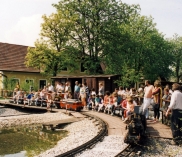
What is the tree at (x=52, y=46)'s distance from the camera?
30812 mm

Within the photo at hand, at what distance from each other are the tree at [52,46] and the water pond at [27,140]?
1582cm

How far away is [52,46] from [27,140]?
20.1 m

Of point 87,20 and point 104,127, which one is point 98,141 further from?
point 87,20

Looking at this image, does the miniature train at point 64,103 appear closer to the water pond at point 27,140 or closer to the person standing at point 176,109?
the water pond at point 27,140

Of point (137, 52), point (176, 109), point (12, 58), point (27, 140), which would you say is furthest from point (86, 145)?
point (12, 58)

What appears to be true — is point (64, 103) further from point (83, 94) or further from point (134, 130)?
point (134, 130)

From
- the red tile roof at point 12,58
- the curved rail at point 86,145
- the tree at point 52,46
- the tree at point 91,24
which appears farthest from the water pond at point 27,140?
the red tile roof at point 12,58

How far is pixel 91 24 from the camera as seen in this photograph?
107 feet

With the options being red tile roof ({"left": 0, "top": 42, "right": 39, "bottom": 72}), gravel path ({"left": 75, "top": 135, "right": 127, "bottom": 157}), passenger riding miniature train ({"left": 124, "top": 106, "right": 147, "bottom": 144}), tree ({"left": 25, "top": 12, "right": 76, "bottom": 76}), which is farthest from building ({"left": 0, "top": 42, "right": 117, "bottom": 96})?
passenger riding miniature train ({"left": 124, "top": 106, "right": 147, "bottom": 144})

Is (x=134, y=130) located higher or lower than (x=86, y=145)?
higher

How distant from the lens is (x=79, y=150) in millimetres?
8945

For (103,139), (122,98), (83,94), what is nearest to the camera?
(103,139)

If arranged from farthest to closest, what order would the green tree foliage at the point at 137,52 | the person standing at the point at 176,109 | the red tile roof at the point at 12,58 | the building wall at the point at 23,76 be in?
1. the red tile roof at the point at 12,58
2. the building wall at the point at 23,76
3. the green tree foliage at the point at 137,52
4. the person standing at the point at 176,109

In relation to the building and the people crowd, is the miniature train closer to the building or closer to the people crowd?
the people crowd
